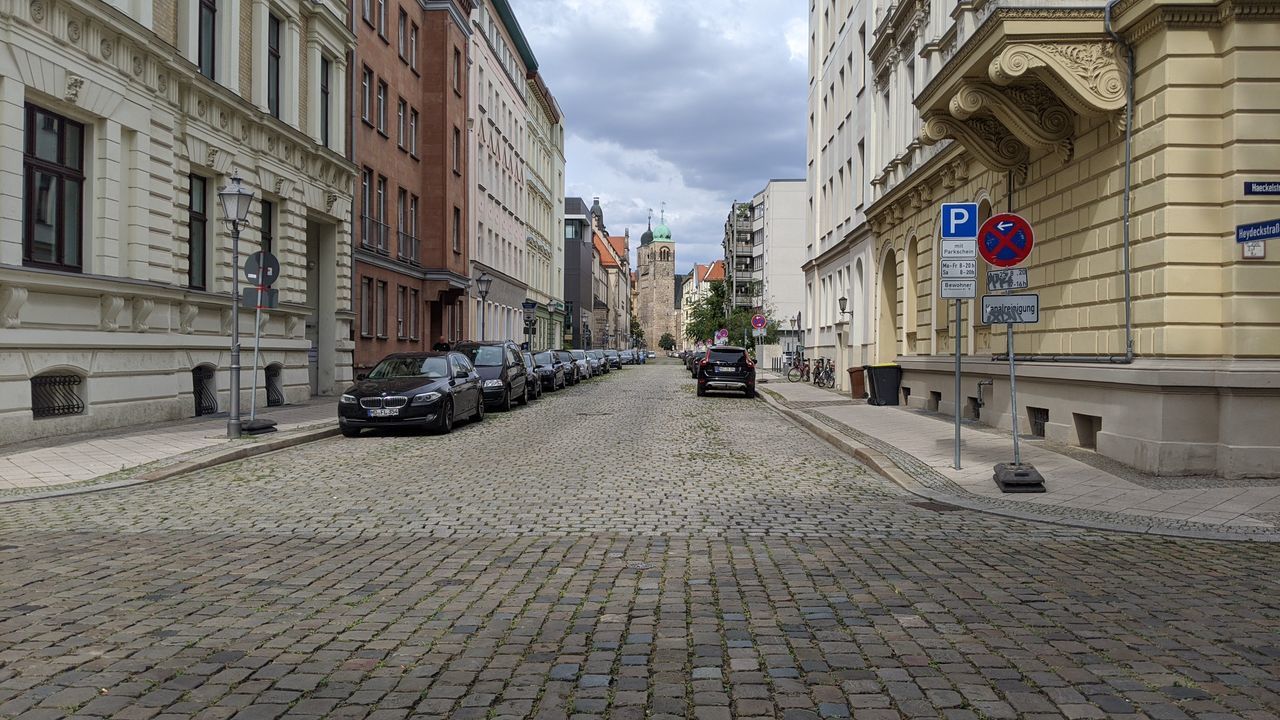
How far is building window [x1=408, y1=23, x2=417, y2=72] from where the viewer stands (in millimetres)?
37312

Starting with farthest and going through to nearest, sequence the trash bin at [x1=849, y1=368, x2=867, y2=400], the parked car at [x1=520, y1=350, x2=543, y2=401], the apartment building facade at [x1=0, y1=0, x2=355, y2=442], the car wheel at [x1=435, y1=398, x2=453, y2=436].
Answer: the parked car at [x1=520, y1=350, x2=543, y2=401], the trash bin at [x1=849, y1=368, x2=867, y2=400], the car wheel at [x1=435, y1=398, x2=453, y2=436], the apartment building facade at [x1=0, y1=0, x2=355, y2=442]

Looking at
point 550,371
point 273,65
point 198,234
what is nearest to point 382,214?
point 550,371

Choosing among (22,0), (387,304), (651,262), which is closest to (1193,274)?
(22,0)

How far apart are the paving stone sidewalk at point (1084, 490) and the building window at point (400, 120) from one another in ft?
79.9

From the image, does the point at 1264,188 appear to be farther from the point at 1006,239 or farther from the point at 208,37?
the point at 208,37

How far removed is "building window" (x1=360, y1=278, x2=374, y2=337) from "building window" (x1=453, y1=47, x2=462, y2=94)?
12633 millimetres

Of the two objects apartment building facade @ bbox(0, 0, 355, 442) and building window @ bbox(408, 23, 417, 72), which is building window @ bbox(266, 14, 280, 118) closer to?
apartment building facade @ bbox(0, 0, 355, 442)

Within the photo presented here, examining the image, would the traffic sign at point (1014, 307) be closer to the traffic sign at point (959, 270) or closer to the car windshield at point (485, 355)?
the traffic sign at point (959, 270)

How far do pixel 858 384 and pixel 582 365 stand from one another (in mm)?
20814

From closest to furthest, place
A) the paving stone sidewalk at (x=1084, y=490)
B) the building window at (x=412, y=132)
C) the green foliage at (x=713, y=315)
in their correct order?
the paving stone sidewalk at (x=1084, y=490)
the building window at (x=412, y=132)
the green foliage at (x=713, y=315)

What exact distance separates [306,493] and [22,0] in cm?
861

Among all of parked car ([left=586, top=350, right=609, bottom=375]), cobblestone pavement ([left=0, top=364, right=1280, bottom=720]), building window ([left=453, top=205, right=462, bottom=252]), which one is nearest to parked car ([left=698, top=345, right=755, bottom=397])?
building window ([left=453, top=205, right=462, bottom=252])

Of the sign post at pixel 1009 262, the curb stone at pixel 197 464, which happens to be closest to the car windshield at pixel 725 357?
the curb stone at pixel 197 464

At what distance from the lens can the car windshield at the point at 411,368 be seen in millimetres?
18234
